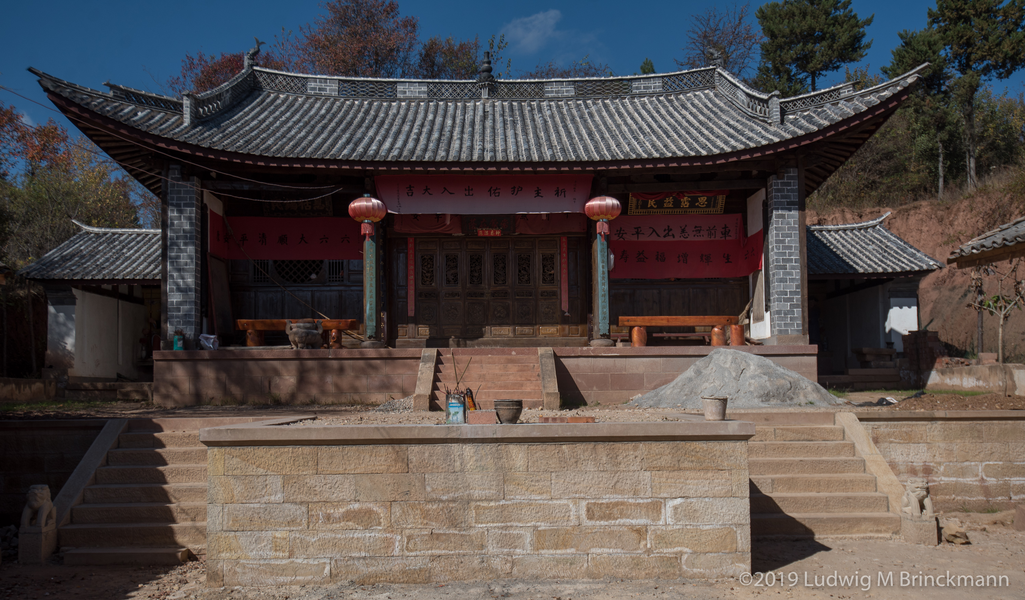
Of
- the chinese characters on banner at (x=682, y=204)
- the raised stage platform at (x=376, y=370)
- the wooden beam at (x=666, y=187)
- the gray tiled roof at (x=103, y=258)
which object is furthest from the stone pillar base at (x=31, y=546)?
the chinese characters on banner at (x=682, y=204)

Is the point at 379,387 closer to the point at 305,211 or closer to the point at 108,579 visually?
the point at 305,211

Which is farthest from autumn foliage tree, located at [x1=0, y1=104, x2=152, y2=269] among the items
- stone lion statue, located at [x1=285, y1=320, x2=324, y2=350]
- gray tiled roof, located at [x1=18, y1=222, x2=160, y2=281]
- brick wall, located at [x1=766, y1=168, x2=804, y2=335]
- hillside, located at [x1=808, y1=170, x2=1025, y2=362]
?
hillside, located at [x1=808, y1=170, x2=1025, y2=362]

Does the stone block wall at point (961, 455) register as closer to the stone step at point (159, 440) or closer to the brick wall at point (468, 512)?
the brick wall at point (468, 512)

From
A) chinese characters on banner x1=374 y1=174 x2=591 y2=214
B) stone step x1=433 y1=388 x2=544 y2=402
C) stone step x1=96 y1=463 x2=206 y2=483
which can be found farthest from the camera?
chinese characters on banner x1=374 y1=174 x2=591 y2=214

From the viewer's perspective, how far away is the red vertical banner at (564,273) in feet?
41.7

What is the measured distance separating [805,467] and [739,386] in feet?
7.35

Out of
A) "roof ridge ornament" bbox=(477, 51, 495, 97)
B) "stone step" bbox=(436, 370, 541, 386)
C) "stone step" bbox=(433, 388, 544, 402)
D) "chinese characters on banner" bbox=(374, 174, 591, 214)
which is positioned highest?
"roof ridge ornament" bbox=(477, 51, 495, 97)

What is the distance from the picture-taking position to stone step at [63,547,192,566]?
18.4ft

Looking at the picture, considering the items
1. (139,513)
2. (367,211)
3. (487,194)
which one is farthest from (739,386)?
(139,513)

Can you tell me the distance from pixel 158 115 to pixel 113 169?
15.4 m

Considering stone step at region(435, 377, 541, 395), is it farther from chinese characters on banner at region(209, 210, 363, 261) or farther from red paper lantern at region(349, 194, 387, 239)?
chinese characters on banner at region(209, 210, 363, 261)

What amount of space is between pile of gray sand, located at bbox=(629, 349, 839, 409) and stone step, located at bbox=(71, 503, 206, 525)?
5.79 meters

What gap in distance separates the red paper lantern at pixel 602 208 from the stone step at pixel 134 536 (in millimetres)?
7238

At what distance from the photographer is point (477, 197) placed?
1137cm
